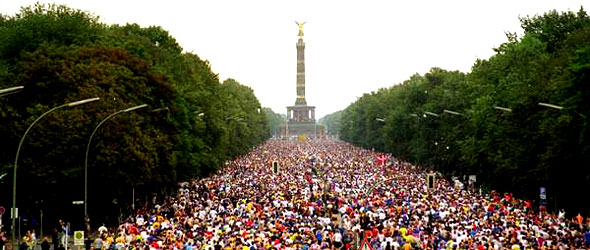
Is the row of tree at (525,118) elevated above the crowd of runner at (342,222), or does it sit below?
above

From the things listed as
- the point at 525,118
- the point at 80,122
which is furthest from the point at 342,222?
the point at 525,118

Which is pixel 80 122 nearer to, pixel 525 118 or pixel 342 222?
pixel 342 222

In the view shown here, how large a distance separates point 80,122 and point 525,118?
2333 centimetres

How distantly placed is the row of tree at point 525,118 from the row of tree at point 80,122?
17.9 meters

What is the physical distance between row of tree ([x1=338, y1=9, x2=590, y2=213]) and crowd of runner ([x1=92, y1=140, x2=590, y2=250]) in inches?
104

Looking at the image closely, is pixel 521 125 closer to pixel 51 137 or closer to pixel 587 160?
pixel 587 160

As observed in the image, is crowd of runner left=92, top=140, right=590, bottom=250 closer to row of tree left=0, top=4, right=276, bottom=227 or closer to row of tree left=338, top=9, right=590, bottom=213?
row of tree left=0, top=4, right=276, bottom=227

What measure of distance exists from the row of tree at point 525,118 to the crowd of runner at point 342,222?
2634mm

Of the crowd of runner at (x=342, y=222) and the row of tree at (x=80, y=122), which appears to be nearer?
the crowd of runner at (x=342, y=222)

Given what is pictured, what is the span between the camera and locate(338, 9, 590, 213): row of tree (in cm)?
4278

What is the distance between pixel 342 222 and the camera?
130 ft

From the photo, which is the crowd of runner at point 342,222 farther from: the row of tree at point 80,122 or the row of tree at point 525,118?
the row of tree at point 525,118

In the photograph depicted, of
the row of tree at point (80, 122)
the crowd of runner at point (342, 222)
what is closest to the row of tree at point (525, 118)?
the crowd of runner at point (342, 222)

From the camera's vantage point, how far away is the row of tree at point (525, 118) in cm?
4278
